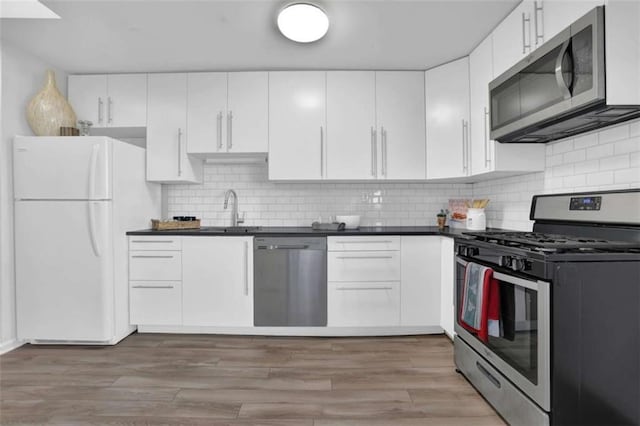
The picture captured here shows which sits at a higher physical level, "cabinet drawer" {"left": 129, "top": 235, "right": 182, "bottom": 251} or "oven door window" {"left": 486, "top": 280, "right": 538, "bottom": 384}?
"cabinet drawer" {"left": 129, "top": 235, "right": 182, "bottom": 251}

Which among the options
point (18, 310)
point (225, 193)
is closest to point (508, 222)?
point (225, 193)

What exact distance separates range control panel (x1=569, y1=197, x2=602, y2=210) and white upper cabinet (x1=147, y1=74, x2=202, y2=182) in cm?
305

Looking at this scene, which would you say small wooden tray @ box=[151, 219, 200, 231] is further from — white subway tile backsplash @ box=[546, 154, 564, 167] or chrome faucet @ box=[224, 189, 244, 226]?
white subway tile backsplash @ box=[546, 154, 564, 167]

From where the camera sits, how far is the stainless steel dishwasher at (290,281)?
10.2 ft

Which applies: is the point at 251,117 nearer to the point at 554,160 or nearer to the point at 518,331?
the point at 554,160

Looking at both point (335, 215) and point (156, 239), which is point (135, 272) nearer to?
point (156, 239)

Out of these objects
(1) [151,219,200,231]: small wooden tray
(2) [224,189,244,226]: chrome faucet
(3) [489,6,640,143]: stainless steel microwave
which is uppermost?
(3) [489,6,640,143]: stainless steel microwave

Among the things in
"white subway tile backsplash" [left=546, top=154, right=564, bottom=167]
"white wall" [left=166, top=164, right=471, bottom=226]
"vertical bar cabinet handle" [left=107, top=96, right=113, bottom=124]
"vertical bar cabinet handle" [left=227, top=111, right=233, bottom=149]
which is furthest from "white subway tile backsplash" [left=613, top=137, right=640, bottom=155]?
"vertical bar cabinet handle" [left=107, top=96, right=113, bottom=124]

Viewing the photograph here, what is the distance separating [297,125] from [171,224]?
147 cm

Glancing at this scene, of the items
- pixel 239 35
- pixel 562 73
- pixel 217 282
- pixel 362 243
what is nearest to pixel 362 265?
pixel 362 243

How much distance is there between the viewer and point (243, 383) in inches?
92.0

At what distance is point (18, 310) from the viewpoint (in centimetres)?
292

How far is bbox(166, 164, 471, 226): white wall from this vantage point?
12.4 feet

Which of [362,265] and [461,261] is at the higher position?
[461,261]
